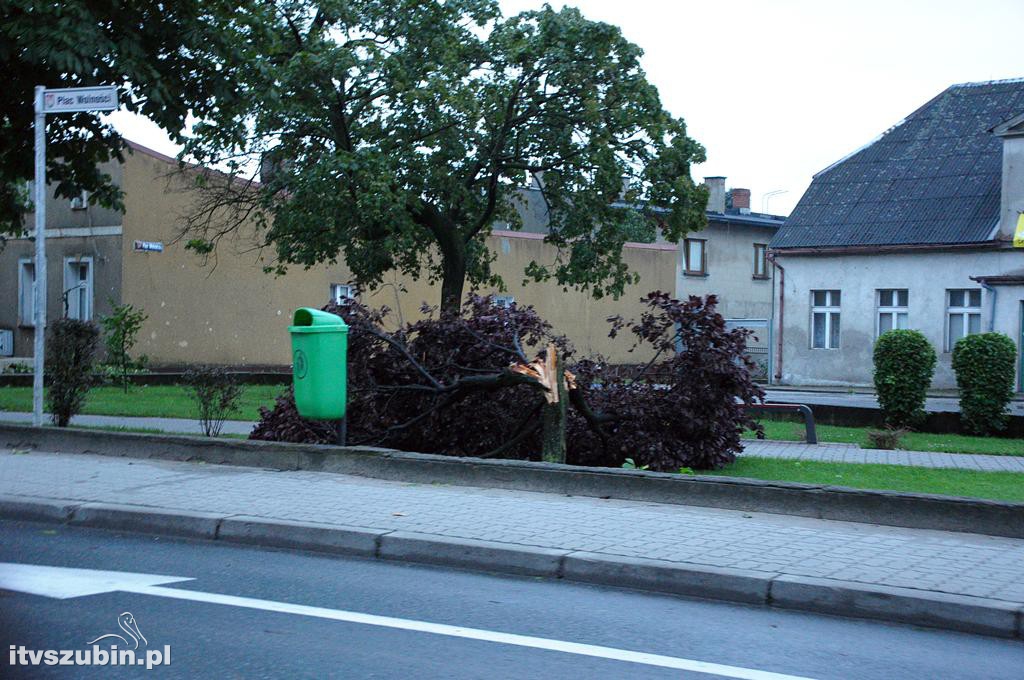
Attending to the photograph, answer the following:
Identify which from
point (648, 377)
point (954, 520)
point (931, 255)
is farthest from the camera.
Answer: point (931, 255)

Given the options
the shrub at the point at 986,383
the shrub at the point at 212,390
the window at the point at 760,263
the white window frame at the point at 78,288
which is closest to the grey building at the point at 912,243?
the shrub at the point at 986,383

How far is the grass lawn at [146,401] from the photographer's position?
773 inches

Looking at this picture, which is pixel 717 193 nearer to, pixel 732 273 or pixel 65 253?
pixel 732 273

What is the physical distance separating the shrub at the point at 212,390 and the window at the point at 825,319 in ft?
89.9

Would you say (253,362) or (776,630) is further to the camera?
(253,362)

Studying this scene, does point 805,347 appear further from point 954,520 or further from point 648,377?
point 954,520

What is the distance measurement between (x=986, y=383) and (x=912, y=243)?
16778 millimetres

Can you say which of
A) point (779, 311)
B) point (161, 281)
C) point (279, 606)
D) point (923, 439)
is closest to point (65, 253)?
point (161, 281)

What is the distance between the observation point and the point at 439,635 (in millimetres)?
5945

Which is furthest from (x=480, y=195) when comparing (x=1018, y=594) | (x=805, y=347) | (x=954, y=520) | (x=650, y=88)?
(x=1018, y=594)

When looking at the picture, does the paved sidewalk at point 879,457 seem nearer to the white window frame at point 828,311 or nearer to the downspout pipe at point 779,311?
the white window frame at point 828,311

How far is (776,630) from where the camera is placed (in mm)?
6262

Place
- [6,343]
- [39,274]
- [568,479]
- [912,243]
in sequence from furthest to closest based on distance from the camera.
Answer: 1. [912,243]
2. [6,343]
3. [39,274]
4. [568,479]

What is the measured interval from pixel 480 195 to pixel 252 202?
5.42 metres
